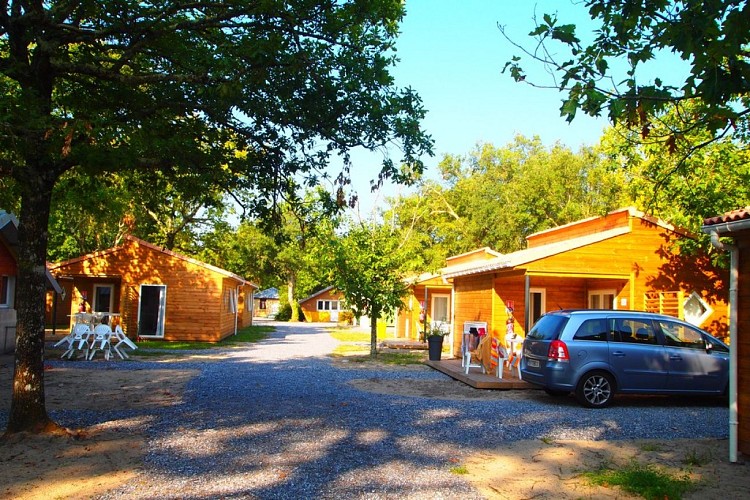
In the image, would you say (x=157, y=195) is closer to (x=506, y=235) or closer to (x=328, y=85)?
(x=328, y=85)

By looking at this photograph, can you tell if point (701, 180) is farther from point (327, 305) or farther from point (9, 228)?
point (327, 305)

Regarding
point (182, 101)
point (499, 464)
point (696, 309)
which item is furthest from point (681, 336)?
point (182, 101)

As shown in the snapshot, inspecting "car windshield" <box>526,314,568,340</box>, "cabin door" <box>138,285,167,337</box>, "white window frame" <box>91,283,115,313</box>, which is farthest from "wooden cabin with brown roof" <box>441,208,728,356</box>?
"white window frame" <box>91,283,115,313</box>

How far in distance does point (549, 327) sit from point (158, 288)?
1789 centimetres

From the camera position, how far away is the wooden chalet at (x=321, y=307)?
6284cm

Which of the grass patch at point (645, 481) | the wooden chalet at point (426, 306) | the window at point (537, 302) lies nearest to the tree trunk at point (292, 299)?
the wooden chalet at point (426, 306)

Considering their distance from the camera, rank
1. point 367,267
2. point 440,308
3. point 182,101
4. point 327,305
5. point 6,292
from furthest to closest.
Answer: point 327,305 < point 440,308 < point 367,267 < point 6,292 < point 182,101

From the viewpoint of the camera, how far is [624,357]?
10836 mm

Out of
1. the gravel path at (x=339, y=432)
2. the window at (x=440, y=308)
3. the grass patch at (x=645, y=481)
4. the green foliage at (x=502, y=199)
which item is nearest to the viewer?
the grass patch at (x=645, y=481)

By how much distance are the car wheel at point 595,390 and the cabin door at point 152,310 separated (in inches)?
725

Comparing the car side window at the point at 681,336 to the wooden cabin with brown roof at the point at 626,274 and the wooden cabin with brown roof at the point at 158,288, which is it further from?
the wooden cabin with brown roof at the point at 158,288

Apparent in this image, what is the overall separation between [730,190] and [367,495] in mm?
13159

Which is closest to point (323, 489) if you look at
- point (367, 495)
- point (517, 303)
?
point (367, 495)

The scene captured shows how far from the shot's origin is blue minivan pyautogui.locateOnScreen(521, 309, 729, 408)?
10750 mm
